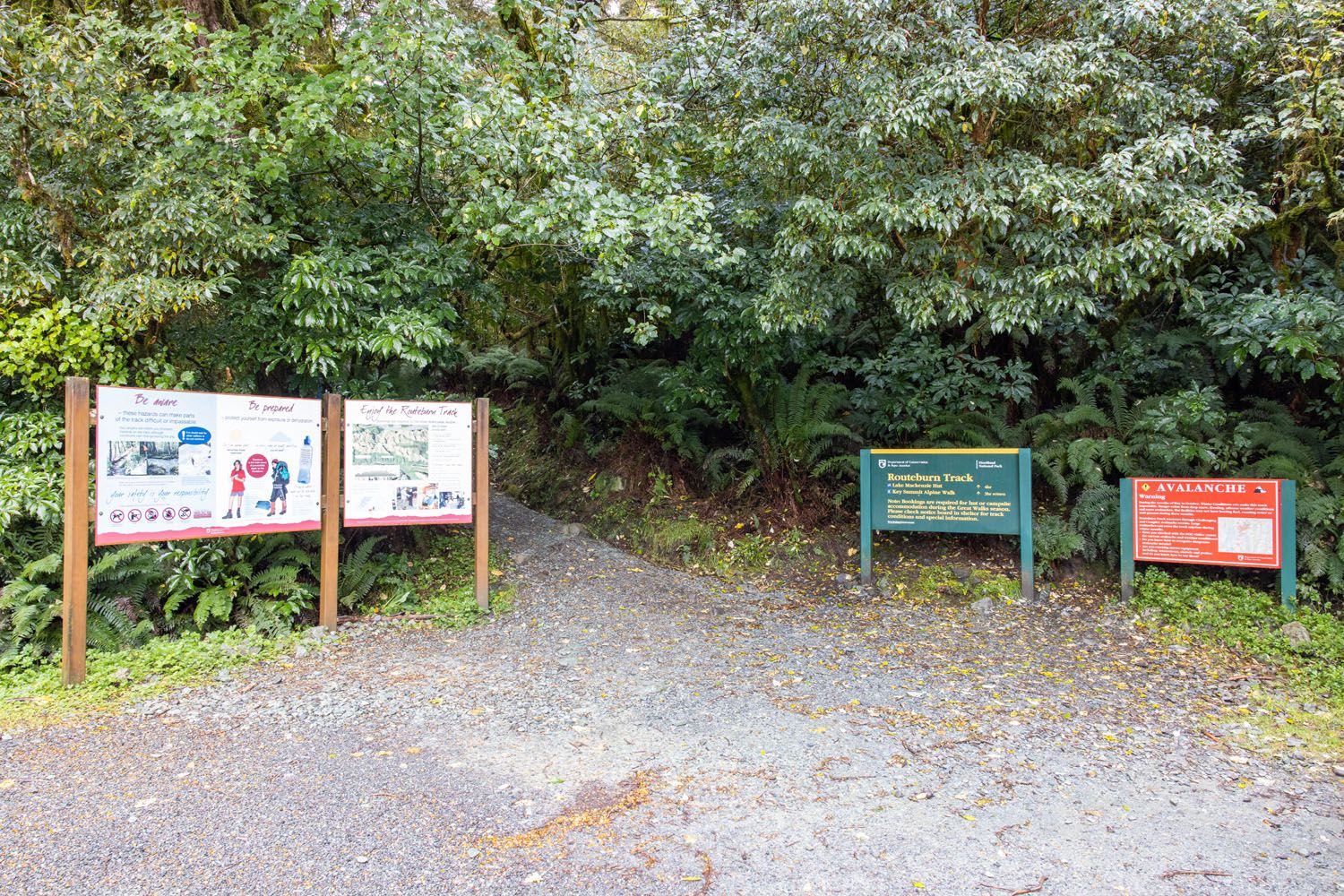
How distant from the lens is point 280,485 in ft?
21.1

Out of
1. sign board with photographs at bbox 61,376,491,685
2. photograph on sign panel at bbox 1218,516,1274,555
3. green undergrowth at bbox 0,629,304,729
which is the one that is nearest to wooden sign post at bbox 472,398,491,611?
sign board with photographs at bbox 61,376,491,685

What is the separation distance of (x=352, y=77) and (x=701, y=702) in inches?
207

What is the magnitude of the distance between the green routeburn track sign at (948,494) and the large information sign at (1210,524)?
887 mm

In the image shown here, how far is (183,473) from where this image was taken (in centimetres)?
585

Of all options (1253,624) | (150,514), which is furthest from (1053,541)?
(150,514)

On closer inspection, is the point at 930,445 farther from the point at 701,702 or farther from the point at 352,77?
the point at 352,77

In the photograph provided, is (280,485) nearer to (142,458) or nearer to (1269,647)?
(142,458)

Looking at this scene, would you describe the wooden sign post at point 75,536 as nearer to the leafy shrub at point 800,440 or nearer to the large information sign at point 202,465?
the large information sign at point 202,465

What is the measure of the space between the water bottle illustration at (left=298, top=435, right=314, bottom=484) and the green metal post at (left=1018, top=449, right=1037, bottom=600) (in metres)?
6.41

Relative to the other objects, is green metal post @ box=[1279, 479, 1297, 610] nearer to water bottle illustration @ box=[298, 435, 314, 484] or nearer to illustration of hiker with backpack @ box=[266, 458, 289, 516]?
water bottle illustration @ box=[298, 435, 314, 484]

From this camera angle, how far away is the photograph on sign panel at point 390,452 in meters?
6.81

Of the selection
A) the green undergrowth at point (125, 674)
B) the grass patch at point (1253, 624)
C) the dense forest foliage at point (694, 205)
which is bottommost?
the green undergrowth at point (125, 674)

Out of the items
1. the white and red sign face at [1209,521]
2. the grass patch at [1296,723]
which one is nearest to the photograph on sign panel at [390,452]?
the grass patch at [1296,723]

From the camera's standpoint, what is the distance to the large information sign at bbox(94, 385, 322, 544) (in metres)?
5.48
